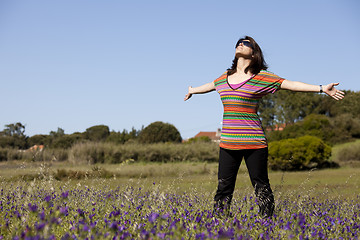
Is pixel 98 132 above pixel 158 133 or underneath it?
above

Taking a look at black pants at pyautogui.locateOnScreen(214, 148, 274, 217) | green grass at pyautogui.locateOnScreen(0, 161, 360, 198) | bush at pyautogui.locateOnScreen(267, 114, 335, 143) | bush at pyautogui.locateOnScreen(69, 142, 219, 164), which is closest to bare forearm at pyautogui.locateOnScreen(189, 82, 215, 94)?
black pants at pyautogui.locateOnScreen(214, 148, 274, 217)

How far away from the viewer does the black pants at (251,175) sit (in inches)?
160

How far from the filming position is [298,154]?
17.7m

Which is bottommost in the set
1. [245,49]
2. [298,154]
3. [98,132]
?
[298,154]

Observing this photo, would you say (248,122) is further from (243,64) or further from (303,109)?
(303,109)

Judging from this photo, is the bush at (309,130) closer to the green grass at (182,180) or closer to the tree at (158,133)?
the green grass at (182,180)

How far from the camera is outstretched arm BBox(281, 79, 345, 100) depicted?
3.92 m

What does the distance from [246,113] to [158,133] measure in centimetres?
3116

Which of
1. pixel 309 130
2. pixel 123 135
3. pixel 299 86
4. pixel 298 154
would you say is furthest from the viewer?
pixel 123 135

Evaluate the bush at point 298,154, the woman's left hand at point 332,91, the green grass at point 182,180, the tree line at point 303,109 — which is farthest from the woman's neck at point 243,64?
the tree line at point 303,109

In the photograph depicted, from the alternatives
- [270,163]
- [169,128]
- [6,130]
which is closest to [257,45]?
[270,163]

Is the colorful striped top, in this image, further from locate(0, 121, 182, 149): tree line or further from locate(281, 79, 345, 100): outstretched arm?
locate(0, 121, 182, 149): tree line

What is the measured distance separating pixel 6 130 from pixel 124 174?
24.5 m

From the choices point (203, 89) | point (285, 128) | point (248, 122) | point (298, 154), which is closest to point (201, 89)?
point (203, 89)
